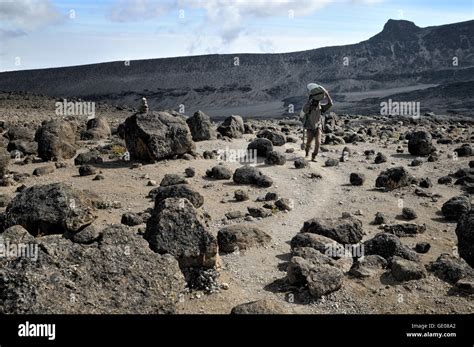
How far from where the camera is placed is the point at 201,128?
13852 mm

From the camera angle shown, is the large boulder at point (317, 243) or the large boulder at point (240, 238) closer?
the large boulder at point (317, 243)

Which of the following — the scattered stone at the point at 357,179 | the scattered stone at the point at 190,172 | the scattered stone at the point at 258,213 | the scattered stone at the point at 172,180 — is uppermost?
the scattered stone at the point at 190,172

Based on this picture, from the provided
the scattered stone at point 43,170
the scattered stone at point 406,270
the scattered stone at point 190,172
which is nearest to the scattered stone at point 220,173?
the scattered stone at point 190,172

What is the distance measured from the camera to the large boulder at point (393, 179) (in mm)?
10070

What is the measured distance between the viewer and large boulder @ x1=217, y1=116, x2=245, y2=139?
1497cm

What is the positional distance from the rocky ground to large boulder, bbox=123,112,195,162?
0.09 feet

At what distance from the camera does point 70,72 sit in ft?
189

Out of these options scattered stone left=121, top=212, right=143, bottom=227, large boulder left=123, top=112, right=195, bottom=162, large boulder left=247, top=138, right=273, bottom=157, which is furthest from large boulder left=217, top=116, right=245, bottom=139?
scattered stone left=121, top=212, right=143, bottom=227

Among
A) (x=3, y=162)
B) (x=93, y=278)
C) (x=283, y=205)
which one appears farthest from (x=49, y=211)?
(x=3, y=162)

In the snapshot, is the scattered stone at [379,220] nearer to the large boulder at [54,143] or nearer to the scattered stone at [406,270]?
the scattered stone at [406,270]

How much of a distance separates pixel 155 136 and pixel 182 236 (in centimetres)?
579

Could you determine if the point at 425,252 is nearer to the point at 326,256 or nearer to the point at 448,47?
the point at 326,256

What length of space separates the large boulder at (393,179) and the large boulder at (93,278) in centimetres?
650
